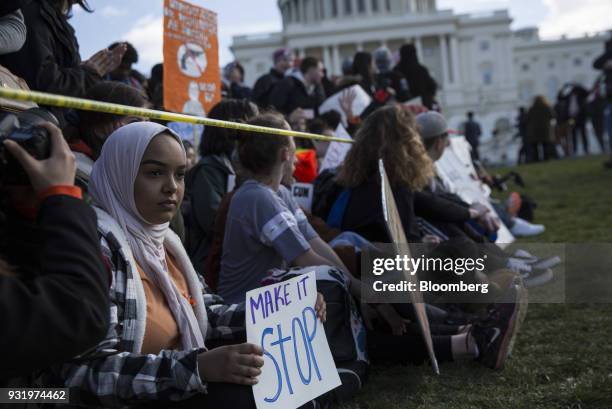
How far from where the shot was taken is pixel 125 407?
1929 mm

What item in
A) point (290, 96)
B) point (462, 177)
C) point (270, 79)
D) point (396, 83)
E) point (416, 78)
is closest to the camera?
point (462, 177)

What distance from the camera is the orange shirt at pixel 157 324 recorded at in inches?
79.5

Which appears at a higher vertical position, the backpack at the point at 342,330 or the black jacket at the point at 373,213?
the black jacket at the point at 373,213

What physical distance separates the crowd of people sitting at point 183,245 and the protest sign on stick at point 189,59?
0.47 m

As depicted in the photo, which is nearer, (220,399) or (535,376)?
(220,399)

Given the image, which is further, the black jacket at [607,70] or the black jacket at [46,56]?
the black jacket at [607,70]

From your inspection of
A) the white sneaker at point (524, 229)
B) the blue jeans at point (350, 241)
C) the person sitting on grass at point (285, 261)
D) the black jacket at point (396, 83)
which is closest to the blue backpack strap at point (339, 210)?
the blue jeans at point (350, 241)

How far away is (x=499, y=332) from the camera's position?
307 centimetres

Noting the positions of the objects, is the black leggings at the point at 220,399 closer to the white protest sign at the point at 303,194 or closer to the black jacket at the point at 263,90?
the white protest sign at the point at 303,194

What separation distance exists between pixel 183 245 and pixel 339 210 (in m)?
0.92

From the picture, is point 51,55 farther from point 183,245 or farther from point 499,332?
point 499,332

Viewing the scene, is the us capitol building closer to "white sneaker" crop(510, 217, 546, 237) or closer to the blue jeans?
"white sneaker" crop(510, 217, 546, 237)

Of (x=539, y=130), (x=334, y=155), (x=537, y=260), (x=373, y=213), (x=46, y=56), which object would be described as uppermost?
(x=46, y=56)

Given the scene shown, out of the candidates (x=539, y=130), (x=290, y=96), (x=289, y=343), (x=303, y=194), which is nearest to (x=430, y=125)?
(x=303, y=194)
